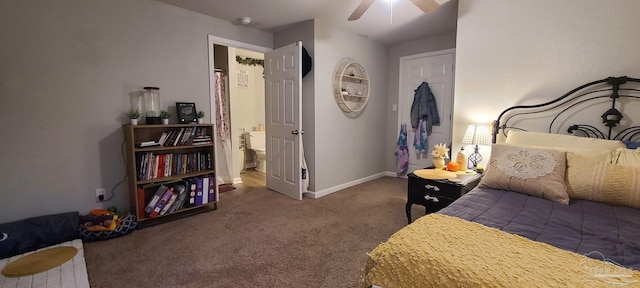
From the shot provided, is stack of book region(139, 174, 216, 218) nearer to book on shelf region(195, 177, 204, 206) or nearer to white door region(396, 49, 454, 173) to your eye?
book on shelf region(195, 177, 204, 206)

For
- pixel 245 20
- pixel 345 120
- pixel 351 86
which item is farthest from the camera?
pixel 351 86

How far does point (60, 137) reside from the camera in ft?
8.13

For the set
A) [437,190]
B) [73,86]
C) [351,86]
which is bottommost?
[437,190]

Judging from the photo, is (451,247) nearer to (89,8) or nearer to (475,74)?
(475,74)

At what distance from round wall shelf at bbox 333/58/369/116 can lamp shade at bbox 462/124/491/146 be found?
1681 mm

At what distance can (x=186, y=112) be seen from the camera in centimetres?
304

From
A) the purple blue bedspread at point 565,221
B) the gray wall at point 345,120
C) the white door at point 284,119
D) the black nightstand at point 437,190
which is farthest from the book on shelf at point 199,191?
the purple blue bedspread at point 565,221

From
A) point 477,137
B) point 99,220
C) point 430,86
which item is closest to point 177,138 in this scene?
point 99,220

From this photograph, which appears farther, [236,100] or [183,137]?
[236,100]

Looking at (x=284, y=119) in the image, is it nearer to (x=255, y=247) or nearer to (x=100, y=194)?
(x=255, y=247)

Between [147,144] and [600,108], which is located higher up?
[600,108]

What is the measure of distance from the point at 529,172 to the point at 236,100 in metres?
4.14

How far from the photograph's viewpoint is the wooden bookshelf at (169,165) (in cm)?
266

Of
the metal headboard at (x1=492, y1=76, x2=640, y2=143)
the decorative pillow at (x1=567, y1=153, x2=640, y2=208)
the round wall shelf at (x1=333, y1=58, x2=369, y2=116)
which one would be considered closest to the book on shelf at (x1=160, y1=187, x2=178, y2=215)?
the round wall shelf at (x1=333, y1=58, x2=369, y2=116)
